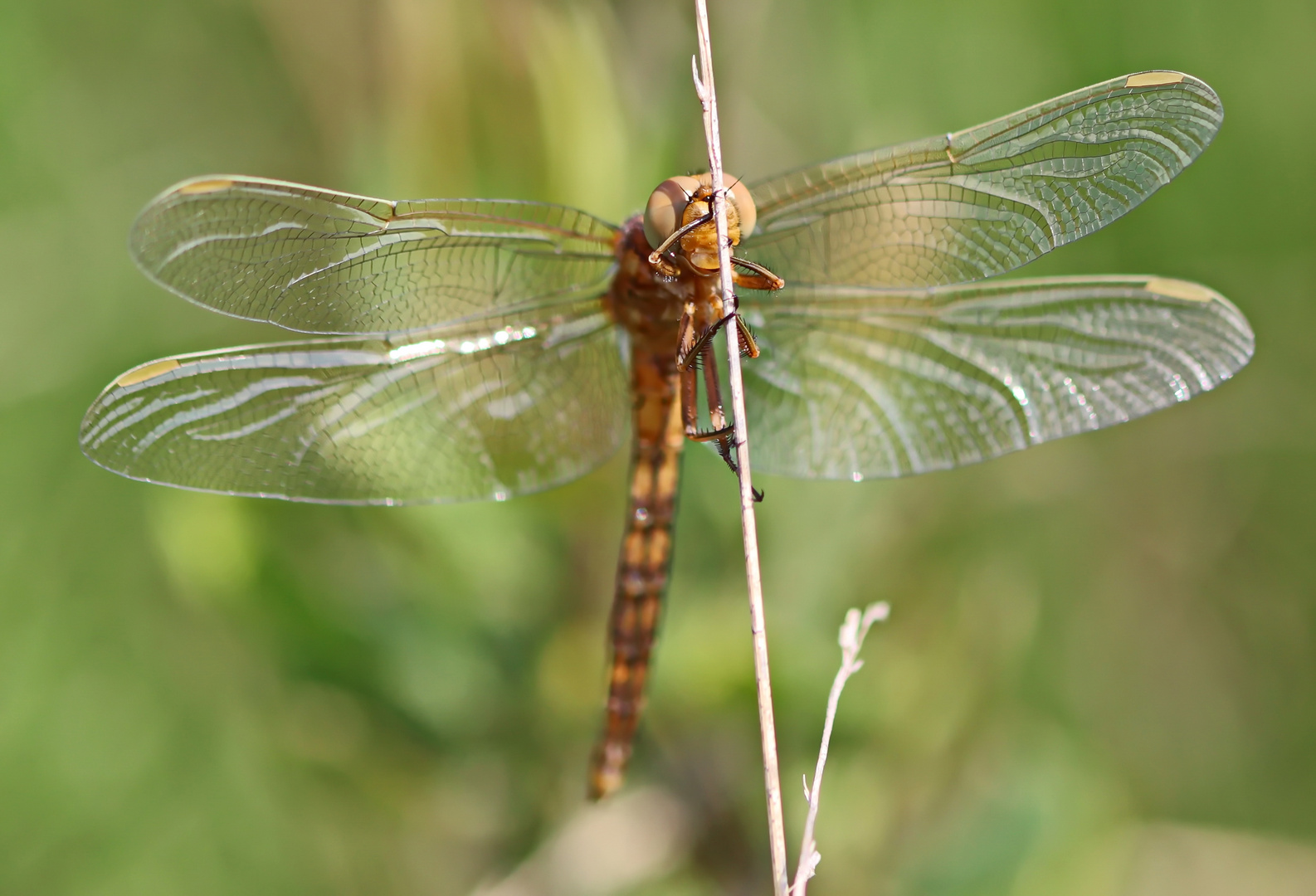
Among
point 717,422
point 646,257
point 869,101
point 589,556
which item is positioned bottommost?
point 589,556

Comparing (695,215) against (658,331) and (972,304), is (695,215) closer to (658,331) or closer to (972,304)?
(658,331)

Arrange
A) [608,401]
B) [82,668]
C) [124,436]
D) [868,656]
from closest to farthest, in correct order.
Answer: [124,436]
[608,401]
[868,656]
[82,668]

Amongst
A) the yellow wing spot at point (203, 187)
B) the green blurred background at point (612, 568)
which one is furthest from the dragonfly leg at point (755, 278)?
the yellow wing spot at point (203, 187)

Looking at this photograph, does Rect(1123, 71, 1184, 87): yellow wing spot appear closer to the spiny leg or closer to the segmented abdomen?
the spiny leg

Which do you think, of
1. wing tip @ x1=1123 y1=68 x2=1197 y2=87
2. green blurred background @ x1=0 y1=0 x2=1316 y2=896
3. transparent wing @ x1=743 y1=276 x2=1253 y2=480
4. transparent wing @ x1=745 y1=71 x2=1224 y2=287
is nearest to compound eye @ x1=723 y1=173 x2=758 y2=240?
transparent wing @ x1=745 y1=71 x2=1224 y2=287

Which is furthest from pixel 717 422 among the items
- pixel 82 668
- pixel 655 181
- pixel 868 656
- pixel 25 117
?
pixel 25 117

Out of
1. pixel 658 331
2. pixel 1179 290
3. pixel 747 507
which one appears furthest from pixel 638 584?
pixel 1179 290

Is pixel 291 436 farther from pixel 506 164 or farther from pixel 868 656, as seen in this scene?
pixel 868 656
